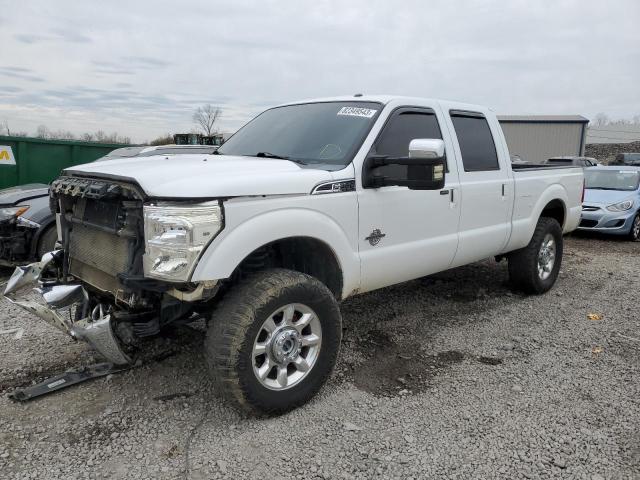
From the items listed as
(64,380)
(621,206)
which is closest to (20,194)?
(64,380)

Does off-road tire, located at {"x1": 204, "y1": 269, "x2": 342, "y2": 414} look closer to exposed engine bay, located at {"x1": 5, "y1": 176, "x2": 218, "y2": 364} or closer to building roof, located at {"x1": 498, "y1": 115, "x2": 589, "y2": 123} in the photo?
exposed engine bay, located at {"x1": 5, "y1": 176, "x2": 218, "y2": 364}

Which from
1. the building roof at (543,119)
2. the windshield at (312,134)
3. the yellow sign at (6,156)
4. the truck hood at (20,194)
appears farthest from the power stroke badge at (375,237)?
the building roof at (543,119)

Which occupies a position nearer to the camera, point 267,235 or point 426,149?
point 267,235

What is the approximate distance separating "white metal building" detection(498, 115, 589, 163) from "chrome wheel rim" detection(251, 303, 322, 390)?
37.5 m

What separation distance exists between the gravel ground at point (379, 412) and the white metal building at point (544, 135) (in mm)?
35921

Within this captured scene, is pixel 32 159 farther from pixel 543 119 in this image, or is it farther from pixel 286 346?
pixel 543 119

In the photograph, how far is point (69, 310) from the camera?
3.48 metres

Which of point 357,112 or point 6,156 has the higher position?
point 357,112

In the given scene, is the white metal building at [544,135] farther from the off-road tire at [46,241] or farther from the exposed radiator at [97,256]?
the exposed radiator at [97,256]

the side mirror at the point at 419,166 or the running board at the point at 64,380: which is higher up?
the side mirror at the point at 419,166

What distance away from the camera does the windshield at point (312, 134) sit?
150 inches

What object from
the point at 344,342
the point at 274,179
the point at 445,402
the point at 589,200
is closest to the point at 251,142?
the point at 274,179

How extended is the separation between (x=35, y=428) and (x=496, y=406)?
2.88 metres

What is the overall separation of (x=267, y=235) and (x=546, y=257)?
423 cm
